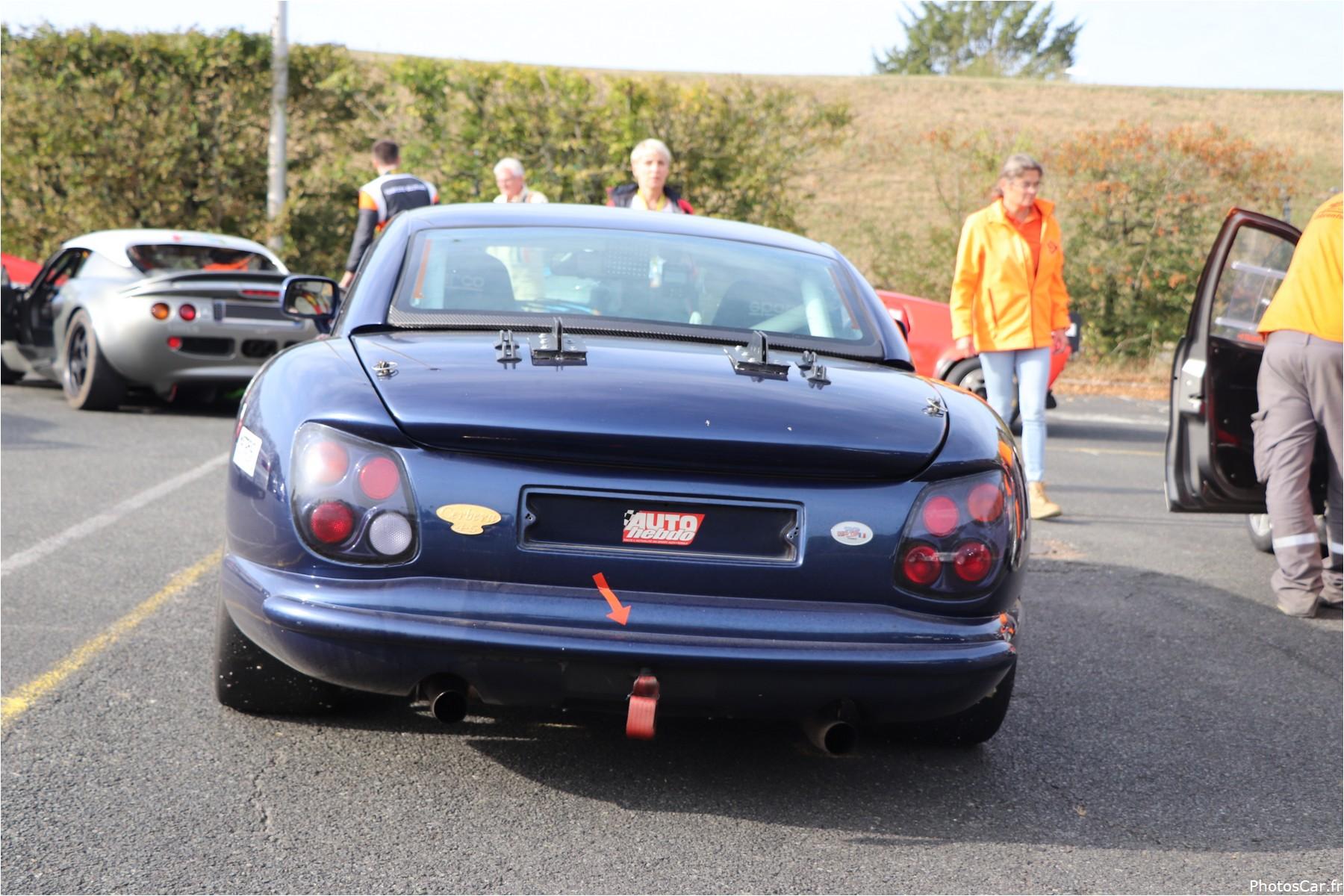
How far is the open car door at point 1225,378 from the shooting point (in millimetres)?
5926

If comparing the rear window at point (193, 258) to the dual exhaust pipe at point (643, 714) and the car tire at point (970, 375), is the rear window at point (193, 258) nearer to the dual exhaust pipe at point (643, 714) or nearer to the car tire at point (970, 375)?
the car tire at point (970, 375)

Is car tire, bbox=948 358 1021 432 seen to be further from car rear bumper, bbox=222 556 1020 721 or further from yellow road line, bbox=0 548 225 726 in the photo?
car rear bumper, bbox=222 556 1020 721

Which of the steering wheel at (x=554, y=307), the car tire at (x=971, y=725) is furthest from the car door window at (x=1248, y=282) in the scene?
the steering wheel at (x=554, y=307)

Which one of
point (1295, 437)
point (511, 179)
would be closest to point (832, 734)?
point (1295, 437)

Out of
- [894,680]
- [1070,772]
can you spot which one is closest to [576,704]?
[894,680]

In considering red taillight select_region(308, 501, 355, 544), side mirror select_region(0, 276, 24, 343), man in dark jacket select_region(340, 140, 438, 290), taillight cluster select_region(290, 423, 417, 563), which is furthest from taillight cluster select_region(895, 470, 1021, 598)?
side mirror select_region(0, 276, 24, 343)

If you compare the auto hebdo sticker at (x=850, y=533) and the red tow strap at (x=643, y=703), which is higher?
the auto hebdo sticker at (x=850, y=533)

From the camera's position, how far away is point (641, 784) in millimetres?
3359

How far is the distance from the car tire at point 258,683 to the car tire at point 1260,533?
4.83 meters

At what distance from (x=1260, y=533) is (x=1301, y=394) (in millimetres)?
1632

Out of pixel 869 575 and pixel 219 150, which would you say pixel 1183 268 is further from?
pixel 869 575

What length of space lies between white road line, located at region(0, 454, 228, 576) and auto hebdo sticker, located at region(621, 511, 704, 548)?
3.20m

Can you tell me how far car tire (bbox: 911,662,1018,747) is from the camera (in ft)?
11.8

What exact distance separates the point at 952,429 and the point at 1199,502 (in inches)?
128
